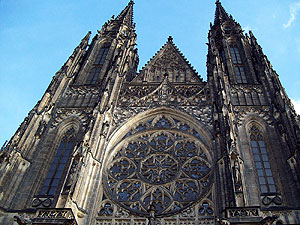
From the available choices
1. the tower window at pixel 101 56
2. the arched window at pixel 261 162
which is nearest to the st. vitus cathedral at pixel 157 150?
the arched window at pixel 261 162

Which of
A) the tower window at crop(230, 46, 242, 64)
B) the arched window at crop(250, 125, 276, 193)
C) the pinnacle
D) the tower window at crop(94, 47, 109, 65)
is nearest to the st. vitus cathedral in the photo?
the arched window at crop(250, 125, 276, 193)

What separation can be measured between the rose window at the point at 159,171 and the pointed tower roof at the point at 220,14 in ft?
49.0

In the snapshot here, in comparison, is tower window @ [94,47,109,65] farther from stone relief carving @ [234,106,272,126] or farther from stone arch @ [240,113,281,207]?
stone arch @ [240,113,281,207]

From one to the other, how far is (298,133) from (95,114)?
9600mm

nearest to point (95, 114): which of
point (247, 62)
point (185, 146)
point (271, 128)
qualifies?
point (185, 146)

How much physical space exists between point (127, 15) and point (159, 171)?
20.6m

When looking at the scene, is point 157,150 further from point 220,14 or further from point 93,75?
point 220,14

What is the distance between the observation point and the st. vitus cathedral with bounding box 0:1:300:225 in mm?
13641

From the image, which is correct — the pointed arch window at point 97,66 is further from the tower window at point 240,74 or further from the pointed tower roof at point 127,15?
the tower window at point 240,74

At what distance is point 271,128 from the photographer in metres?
17.5

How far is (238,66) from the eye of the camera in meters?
23.4

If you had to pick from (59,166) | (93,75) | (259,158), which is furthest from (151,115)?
(93,75)

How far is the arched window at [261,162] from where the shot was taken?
585 inches

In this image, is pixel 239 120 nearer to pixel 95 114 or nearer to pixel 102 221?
pixel 95 114
